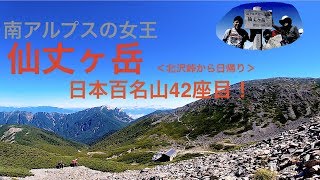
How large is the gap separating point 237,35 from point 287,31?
12.3 ft

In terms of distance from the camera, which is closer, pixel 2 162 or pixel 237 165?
pixel 237 165

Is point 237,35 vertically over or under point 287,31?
under

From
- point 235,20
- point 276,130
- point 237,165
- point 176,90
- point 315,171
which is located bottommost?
point 276,130

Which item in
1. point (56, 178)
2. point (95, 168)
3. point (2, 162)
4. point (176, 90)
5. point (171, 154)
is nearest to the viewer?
point (176, 90)

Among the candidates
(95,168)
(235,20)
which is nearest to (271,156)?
(235,20)

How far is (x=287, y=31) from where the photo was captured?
2592cm

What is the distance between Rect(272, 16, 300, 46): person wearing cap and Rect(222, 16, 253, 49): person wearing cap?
2.26 meters

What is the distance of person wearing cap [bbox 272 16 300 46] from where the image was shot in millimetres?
25188

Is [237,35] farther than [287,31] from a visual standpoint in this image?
No

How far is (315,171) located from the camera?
60.7ft

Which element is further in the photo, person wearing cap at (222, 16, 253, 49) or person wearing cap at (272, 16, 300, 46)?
person wearing cap at (272, 16, 300, 46)

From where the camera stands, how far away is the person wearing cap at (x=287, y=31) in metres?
25.2

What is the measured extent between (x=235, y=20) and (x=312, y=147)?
959 cm

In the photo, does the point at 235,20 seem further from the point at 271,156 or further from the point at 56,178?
the point at 56,178
